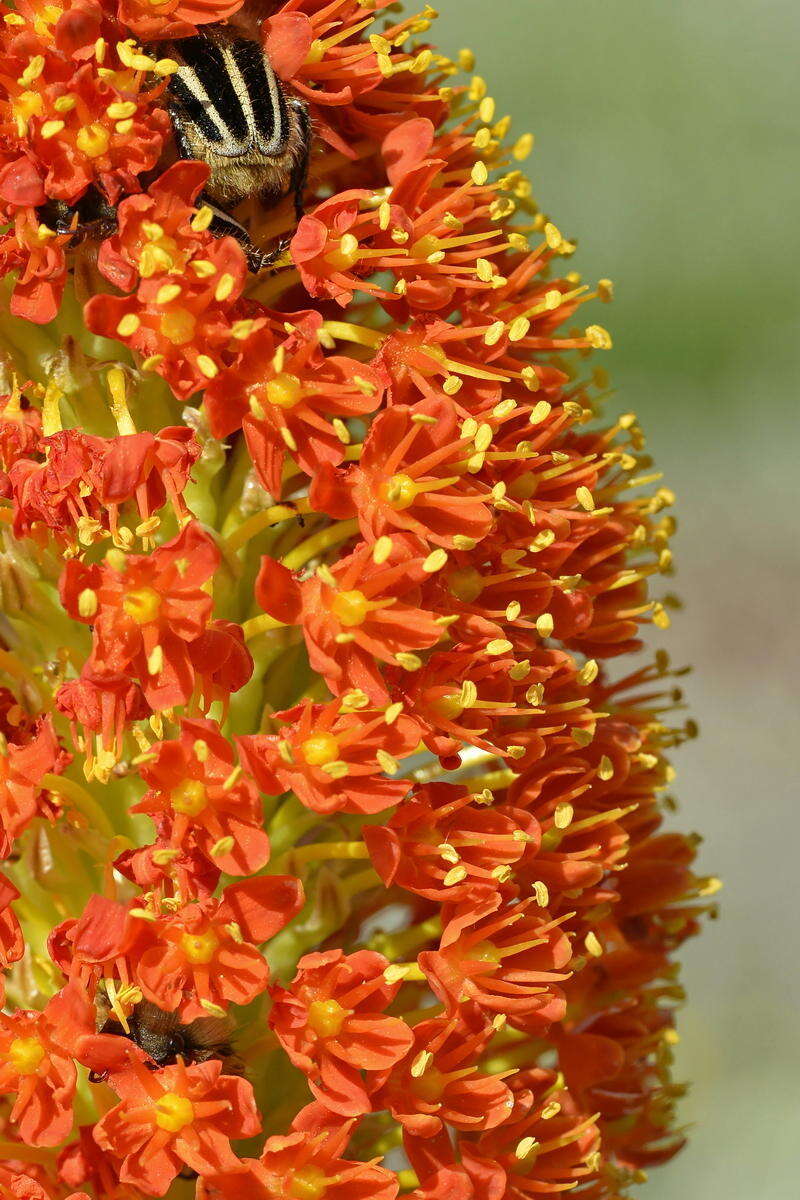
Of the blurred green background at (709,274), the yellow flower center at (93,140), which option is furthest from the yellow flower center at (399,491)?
the blurred green background at (709,274)

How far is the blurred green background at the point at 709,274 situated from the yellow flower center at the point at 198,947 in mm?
4282

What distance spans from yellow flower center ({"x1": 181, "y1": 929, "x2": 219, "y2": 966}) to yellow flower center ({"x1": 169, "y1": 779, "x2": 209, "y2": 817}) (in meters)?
0.12

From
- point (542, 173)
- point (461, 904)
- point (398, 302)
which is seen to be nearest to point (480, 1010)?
point (461, 904)

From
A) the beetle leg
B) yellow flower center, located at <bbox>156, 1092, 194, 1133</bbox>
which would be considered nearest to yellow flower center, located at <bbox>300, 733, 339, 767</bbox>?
yellow flower center, located at <bbox>156, 1092, 194, 1133</bbox>

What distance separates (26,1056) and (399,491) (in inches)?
26.5

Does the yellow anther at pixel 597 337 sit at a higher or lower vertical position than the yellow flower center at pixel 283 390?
lower

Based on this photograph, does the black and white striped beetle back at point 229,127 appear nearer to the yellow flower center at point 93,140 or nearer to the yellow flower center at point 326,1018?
the yellow flower center at point 93,140

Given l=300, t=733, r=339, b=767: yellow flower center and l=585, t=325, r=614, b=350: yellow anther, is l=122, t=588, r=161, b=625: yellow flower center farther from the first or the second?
l=585, t=325, r=614, b=350: yellow anther

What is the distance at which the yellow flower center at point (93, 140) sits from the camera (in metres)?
1.58

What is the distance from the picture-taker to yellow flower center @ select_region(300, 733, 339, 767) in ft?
5.18

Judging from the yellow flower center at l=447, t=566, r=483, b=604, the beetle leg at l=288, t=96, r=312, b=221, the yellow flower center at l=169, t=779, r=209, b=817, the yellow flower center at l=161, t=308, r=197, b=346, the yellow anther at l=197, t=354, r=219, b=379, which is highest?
the beetle leg at l=288, t=96, r=312, b=221

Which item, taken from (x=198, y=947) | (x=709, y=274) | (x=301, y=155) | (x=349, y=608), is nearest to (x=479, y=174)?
(x=301, y=155)

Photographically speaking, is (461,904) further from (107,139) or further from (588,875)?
(107,139)

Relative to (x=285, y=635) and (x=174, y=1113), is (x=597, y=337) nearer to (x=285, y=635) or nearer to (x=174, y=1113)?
(x=285, y=635)
